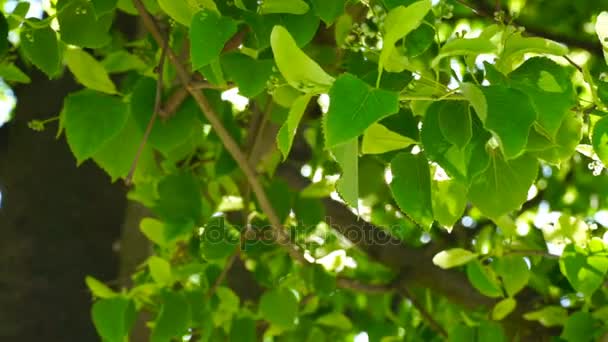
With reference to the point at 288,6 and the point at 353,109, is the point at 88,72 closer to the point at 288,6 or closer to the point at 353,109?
the point at 288,6

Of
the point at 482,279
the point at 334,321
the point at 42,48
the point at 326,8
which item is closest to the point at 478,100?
the point at 326,8

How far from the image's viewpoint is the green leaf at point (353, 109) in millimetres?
788

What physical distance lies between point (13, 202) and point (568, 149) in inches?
68.6

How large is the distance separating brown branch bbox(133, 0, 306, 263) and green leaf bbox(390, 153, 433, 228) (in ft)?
1.37

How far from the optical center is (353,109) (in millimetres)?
794

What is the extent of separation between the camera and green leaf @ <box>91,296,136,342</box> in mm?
1613

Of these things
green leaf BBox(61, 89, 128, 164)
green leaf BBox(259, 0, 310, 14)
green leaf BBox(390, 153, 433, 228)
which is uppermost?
green leaf BBox(259, 0, 310, 14)

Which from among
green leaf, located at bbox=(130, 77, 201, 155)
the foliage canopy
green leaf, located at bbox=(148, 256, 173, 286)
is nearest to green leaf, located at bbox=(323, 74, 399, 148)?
the foliage canopy

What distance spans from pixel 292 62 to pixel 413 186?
242mm

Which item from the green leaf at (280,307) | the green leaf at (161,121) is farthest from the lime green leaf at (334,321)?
the green leaf at (161,121)

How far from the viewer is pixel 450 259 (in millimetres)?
1516

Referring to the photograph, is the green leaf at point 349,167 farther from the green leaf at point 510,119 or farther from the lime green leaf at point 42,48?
the lime green leaf at point 42,48

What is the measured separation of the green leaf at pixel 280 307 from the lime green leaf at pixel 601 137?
3.09 ft

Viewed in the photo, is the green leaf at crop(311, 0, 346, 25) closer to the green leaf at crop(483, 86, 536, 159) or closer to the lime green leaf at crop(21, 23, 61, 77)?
the green leaf at crop(483, 86, 536, 159)
